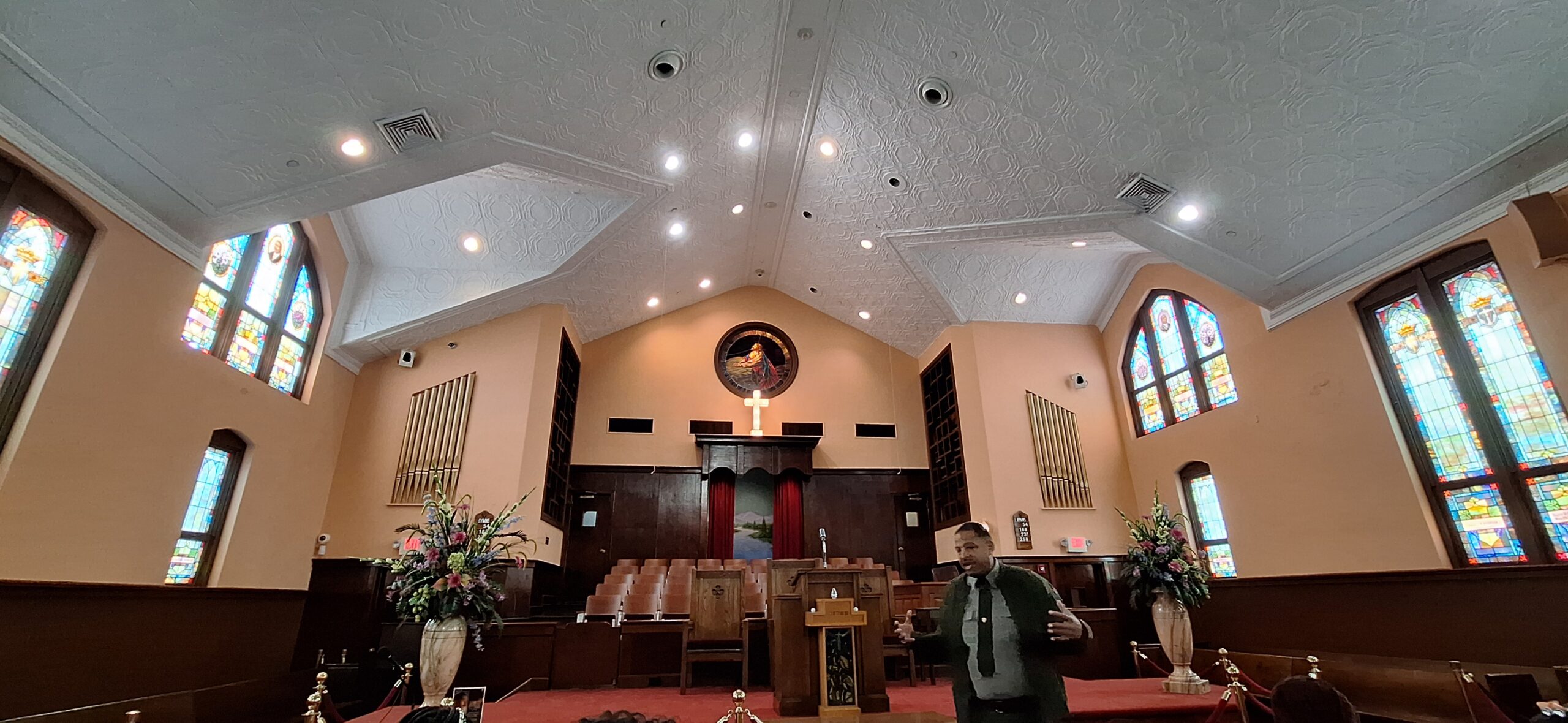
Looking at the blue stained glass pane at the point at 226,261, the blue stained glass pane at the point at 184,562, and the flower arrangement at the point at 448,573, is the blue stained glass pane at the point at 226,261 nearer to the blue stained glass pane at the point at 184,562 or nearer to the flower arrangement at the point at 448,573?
the blue stained glass pane at the point at 184,562

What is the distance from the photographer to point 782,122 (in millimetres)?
7430

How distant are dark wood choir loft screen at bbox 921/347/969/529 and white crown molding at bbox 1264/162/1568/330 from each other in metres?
4.07

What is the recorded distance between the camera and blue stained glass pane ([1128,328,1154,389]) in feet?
29.4

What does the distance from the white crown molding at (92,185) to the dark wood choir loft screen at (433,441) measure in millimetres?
3041

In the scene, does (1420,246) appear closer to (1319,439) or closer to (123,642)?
(1319,439)

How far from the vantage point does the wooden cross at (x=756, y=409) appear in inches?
416

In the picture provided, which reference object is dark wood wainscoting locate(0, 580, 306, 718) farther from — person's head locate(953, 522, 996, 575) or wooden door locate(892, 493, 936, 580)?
wooden door locate(892, 493, 936, 580)

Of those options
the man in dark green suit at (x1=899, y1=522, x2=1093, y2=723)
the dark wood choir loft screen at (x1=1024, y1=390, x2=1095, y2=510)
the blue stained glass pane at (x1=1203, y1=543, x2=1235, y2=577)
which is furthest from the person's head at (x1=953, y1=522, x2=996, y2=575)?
the dark wood choir loft screen at (x1=1024, y1=390, x2=1095, y2=510)

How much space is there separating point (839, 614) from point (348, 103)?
5.04 meters

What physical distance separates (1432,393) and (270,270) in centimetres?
1090

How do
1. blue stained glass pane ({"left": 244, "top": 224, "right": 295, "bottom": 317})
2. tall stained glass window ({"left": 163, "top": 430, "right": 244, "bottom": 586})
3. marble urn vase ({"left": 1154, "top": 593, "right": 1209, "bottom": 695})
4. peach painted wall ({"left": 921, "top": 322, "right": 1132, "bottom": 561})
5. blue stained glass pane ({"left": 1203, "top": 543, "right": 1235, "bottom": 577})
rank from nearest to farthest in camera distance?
marble urn vase ({"left": 1154, "top": 593, "right": 1209, "bottom": 695}), tall stained glass window ({"left": 163, "top": 430, "right": 244, "bottom": 586}), blue stained glass pane ({"left": 244, "top": 224, "right": 295, "bottom": 317}), blue stained glass pane ({"left": 1203, "top": 543, "right": 1235, "bottom": 577}), peach painted wall ({"left": 921, "top": 322, "right": 1132, "bottom": 561})

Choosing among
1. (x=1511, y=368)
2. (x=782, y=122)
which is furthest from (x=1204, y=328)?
(x=782, y=122)

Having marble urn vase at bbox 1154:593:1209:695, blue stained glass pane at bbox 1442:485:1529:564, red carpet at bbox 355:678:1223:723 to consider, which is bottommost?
red carpet at bbox 355:678:1223:723

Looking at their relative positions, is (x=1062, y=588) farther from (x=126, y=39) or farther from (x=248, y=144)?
(x=126, y=39)
